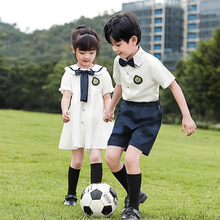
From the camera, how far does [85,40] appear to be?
422cm

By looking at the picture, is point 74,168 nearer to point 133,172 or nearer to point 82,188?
point 133,172

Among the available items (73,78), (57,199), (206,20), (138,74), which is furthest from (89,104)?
(206,20)

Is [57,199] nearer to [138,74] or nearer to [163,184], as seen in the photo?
[138,74]

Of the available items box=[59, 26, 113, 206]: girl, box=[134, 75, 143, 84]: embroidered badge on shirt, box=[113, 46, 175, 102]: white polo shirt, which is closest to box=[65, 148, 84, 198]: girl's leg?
box=[59, 26, 113, 206]: girl

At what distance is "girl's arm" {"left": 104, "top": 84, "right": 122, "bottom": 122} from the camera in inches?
161

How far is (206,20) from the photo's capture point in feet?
273

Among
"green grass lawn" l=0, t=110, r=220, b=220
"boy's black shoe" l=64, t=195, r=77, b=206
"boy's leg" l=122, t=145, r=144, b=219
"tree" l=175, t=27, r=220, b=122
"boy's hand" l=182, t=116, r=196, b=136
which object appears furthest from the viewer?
"tree" l=175, t=27, r=220, b=122

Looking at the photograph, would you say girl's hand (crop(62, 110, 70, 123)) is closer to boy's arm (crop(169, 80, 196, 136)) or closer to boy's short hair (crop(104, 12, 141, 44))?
boy's short hair (crop(104, 12, 141, 44))

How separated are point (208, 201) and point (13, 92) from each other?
53.4m

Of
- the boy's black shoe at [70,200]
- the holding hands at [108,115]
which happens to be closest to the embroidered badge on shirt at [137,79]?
the holding hands at [108,115]

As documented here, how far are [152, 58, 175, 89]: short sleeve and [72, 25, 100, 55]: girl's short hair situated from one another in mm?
780

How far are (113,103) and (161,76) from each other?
0.62 metres

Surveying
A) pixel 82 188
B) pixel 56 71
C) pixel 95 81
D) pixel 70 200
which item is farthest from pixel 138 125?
pixel 56 71

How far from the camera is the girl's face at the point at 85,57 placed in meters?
4.29
